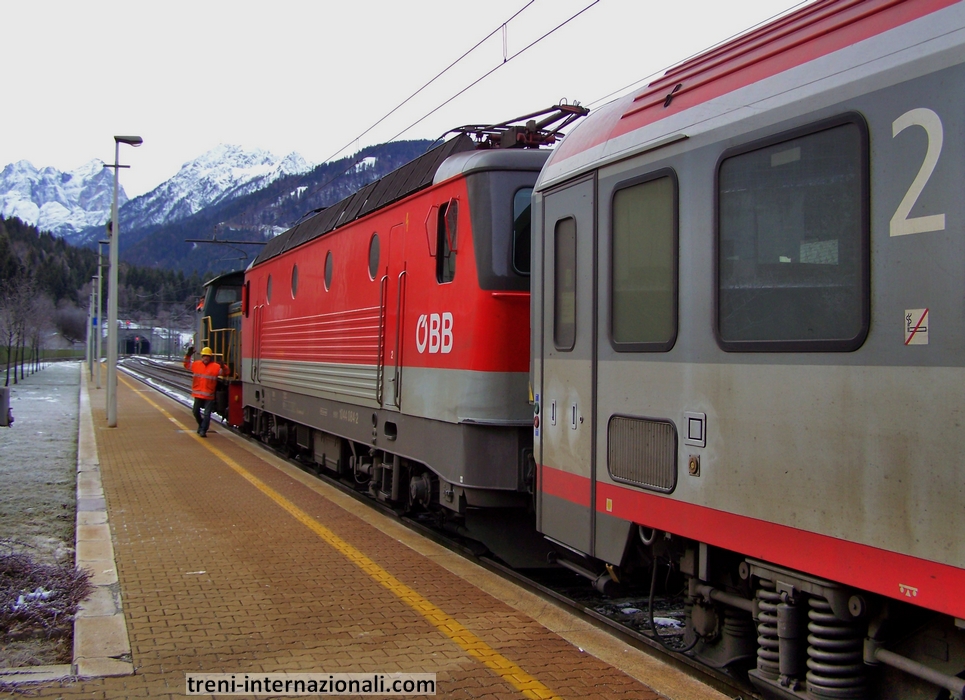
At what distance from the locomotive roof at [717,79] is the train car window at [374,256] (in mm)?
3433

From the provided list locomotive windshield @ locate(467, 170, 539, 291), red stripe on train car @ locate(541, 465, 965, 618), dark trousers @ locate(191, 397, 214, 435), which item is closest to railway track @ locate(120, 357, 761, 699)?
red stripe on train car @ locate(541, 465, 965, 618)

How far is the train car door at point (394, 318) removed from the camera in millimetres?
8336

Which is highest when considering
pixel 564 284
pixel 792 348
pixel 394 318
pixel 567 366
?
pixel 564 284

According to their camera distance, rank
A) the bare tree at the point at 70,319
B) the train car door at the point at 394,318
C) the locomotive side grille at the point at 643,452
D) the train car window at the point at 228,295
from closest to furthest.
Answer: the locomotive side grille at the point at 643,452
the train car door at the point at 394,318
the train car window at the point at 228,295
the bare tree at the point at 70,319

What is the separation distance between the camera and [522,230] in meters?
7.03

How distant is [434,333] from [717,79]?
143 inches

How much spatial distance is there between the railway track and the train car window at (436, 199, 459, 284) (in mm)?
2554

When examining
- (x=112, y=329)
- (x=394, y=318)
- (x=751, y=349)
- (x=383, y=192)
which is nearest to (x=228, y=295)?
(x=112, y=329)

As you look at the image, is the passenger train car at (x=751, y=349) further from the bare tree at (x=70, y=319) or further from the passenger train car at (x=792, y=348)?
the bare tree at (x=70, y=319)

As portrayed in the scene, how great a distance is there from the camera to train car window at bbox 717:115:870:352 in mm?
3637

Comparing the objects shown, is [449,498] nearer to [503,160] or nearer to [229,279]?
[503,160]

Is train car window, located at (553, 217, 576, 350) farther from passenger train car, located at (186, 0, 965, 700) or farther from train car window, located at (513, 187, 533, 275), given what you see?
train car window, located at (513, 187, 533, 275)

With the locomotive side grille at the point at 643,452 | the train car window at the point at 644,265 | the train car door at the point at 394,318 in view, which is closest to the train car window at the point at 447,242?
the train car door at the point at 394,318

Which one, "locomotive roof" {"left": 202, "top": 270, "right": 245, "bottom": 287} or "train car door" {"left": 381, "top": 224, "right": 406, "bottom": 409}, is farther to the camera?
"locomotive roof" {"left": 202, "top": 270, "right": 245, "bottom": 287}
